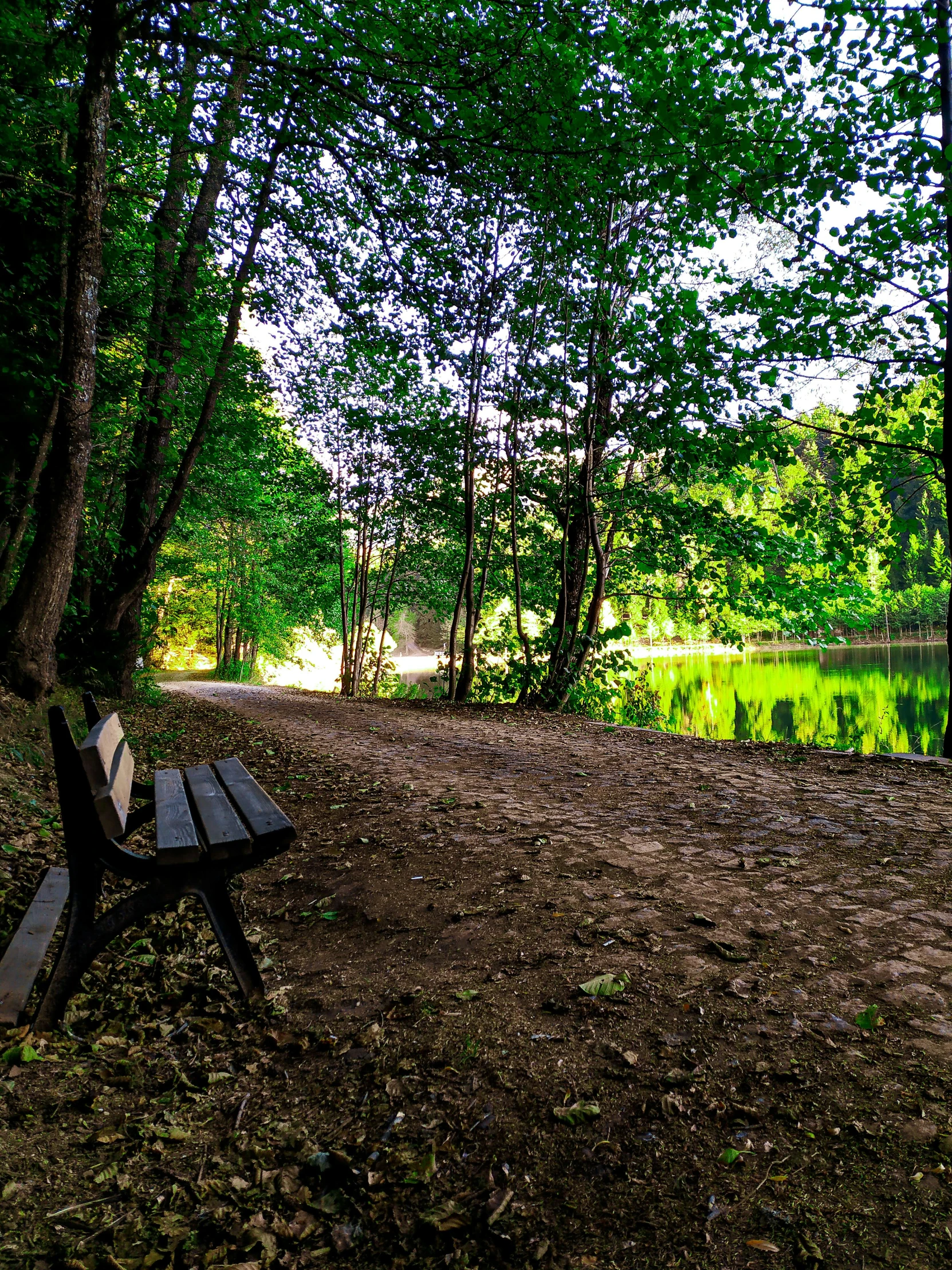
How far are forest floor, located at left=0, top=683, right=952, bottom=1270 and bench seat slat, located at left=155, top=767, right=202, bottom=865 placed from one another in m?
0.68

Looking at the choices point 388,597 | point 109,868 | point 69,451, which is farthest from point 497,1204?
point 388,597

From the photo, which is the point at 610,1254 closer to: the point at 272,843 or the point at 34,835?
the point at 272,843

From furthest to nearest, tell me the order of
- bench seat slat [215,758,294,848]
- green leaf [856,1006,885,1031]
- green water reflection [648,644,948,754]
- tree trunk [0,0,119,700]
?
green water reflection [648,644,948,754] < tree trunk [0,0,119,700] < bench seat slat [215,758,294,848] < green leaf [856,1006,885,1031]

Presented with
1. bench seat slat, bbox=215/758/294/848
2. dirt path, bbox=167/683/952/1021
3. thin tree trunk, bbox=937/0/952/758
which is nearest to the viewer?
bench seat slat, bbox=215/758/294/848

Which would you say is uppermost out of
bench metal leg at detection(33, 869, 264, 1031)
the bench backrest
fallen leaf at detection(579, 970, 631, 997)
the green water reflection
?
the bench backrest

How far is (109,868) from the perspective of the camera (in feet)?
7.58

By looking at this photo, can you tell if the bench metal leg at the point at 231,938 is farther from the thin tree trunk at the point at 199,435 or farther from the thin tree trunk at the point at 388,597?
the thin tree trunk at the point at 388,597

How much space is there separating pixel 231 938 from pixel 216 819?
0.43m

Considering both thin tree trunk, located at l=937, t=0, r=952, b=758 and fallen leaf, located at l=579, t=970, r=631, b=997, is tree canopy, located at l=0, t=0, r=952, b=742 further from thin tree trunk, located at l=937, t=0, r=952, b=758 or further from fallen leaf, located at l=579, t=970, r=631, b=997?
fallen leaf, located at l=579, t=970, r=631, b=997

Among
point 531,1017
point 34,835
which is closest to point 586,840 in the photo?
point 531,1017

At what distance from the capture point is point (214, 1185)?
5.55 feet

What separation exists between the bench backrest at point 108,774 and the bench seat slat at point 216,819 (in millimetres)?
272

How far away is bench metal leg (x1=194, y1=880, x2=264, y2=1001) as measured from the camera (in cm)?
236

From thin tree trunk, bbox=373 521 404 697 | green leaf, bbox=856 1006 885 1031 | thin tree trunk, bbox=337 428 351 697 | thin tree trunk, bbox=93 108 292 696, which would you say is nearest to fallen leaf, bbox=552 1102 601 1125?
green leaf, bbox=856 1006 885 1031
